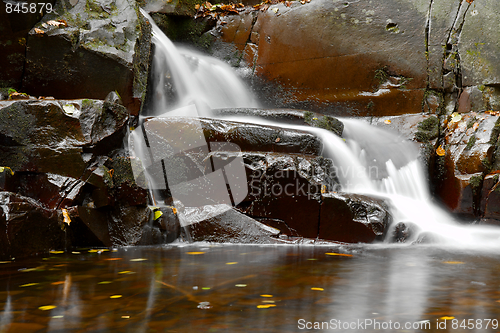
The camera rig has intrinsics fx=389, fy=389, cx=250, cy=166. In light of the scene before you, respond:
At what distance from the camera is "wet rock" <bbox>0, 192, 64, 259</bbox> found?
3975 millimetres

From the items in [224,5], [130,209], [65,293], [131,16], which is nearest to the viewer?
[65,293]

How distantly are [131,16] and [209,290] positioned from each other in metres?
6.06

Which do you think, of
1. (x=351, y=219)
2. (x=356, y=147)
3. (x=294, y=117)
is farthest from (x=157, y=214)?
(x=356, y=147)

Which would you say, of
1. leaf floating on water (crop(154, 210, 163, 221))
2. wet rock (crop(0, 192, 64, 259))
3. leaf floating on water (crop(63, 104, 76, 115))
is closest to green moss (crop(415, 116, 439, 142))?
leaf floating on water (crop(154, 210, 163, 221))

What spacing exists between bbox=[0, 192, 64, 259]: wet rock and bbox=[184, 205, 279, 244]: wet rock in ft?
5.56

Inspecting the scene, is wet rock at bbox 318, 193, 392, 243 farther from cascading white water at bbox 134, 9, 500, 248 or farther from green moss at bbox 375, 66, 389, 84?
green moss at bbox 375, 66, 389, 84

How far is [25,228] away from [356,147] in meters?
5.51

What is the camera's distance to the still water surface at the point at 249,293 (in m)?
2.06

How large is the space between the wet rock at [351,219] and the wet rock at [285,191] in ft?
0.43

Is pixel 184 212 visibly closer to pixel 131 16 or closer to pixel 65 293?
pixel 65 293

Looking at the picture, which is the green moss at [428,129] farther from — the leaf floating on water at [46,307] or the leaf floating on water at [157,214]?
the leaf floating on water at [46,307]

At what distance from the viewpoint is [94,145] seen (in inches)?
199

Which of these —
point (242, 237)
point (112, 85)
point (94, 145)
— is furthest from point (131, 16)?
point (242, 237)

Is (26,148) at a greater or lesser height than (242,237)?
greater
